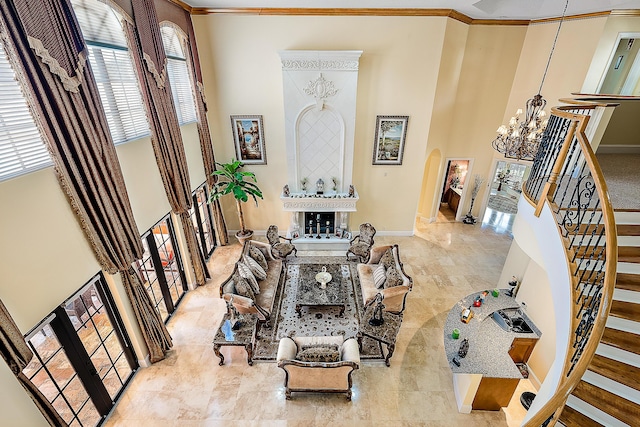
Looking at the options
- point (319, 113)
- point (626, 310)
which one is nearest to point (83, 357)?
point (626, 310)

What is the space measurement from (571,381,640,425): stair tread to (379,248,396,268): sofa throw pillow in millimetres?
3699

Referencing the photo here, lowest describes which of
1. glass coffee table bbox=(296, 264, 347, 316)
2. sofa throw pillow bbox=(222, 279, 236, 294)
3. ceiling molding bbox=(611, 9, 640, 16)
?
glass coffee table bbox=(296, 264, 347, 316)

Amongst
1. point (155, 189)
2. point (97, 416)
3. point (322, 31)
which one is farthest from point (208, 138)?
point (97, 416)

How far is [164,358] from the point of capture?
514cm

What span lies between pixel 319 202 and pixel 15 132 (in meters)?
6.02

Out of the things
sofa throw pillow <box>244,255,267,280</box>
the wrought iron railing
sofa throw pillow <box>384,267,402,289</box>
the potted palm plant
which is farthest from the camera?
the potted palm plant

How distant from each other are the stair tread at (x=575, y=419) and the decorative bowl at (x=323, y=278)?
415 centimetres

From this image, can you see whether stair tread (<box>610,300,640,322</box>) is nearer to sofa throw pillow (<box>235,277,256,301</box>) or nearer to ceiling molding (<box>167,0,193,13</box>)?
sofa throw pillow (<box>235,277,256,301</box>)

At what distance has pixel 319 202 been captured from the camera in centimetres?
806

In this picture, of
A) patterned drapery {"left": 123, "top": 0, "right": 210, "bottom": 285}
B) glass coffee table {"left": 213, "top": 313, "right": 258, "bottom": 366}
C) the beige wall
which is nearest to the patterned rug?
the beige wall

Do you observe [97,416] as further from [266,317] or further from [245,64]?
[245,64]

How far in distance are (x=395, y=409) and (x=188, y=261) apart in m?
5.03

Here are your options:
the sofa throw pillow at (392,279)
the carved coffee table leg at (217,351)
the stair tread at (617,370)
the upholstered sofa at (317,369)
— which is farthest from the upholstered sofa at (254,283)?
the stair tread at (617,370)

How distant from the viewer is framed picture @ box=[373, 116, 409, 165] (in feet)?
25.2
